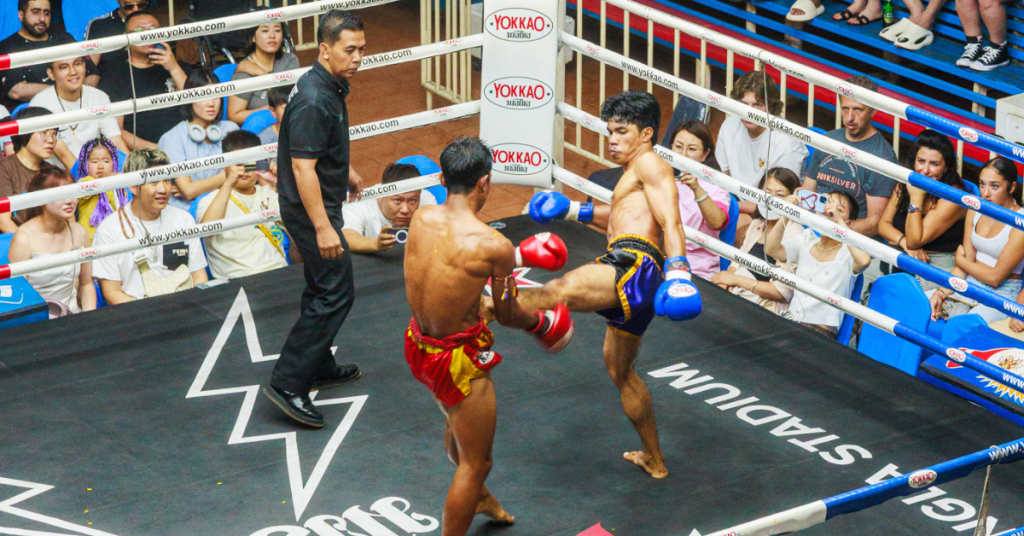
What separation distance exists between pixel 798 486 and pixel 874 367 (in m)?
0.92

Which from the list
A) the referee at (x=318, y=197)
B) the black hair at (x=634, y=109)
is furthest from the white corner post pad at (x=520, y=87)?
the black hair at (x=634, y=109)

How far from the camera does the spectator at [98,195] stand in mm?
5602

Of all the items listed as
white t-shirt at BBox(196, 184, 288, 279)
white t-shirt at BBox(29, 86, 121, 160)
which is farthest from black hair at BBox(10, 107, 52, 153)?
white t-shirt at BBox(196, 184, 288, 279)

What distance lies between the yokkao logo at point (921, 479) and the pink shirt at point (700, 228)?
2.89 m

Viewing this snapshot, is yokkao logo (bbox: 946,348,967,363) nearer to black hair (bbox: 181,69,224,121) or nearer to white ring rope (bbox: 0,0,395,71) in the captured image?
white ring rope (bbox: 0,0,395,71)

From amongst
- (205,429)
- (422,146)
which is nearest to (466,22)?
(422,146)

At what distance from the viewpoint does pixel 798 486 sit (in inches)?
149

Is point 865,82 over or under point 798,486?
over

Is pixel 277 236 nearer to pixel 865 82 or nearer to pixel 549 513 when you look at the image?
pixel 549 513

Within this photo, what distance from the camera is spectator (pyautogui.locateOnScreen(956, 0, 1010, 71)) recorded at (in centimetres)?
695

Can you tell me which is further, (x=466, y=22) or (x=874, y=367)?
(x=466, y=22)

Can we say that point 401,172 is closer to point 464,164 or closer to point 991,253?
Answer: point 464,164

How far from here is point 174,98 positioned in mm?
4664

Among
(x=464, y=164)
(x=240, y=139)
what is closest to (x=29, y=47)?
(x=240, y=139)
